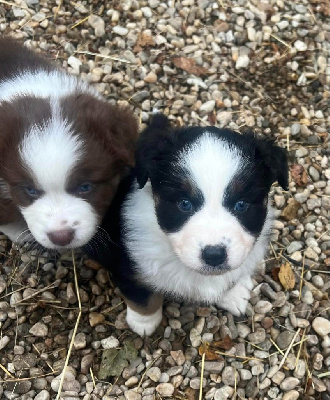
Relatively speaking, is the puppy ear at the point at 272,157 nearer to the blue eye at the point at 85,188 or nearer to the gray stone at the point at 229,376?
the blue eye at the point at 85,188

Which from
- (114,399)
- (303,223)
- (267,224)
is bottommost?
(114,399)

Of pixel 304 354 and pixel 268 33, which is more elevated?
pixel 268 33

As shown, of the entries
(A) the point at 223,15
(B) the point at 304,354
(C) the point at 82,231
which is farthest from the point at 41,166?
(A) the point at 223,15

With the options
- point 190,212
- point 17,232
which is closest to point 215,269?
point 190,212

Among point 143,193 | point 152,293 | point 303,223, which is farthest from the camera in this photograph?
point 303,223

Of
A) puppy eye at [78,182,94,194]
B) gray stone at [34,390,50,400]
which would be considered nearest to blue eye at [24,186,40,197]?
puppy eye at [78,182,94,194]

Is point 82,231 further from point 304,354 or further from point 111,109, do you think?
point 304,354

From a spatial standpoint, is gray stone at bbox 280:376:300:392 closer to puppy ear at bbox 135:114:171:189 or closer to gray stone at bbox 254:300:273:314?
gray stone at bbox 254:300:273:314
